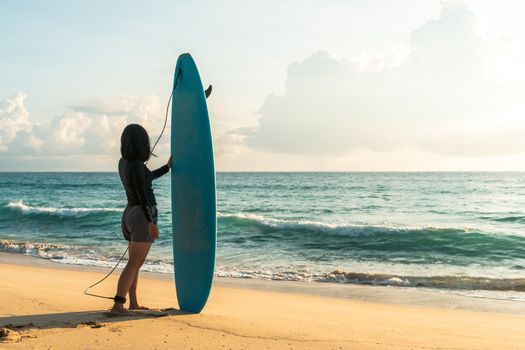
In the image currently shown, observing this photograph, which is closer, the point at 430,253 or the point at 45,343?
the point at 45,343

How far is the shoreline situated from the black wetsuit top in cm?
365

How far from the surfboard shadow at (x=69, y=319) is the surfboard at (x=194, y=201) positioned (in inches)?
12.8

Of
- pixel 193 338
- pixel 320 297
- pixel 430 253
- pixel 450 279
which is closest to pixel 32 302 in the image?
pixel 193 338

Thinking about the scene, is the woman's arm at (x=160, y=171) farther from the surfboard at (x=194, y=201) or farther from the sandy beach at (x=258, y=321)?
the sandy beach at (x=258, y=321)

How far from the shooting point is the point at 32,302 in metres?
4.29

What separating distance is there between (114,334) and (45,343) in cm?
41

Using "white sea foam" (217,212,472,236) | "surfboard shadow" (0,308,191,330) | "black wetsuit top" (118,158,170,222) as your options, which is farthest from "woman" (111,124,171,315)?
"white sea foam" (217,212,472,236)

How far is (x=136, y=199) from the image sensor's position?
366 centimetres

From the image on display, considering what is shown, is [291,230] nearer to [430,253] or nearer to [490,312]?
[430,253]

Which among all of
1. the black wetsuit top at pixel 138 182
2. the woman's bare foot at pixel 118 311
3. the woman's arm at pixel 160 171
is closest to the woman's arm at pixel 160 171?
the woman's arm at pixel 160 171

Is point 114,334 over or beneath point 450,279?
over

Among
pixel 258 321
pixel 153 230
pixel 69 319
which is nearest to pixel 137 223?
pixel 153 230

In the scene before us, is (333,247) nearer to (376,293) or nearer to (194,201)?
(376,293)

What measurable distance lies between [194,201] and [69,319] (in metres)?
1.29
